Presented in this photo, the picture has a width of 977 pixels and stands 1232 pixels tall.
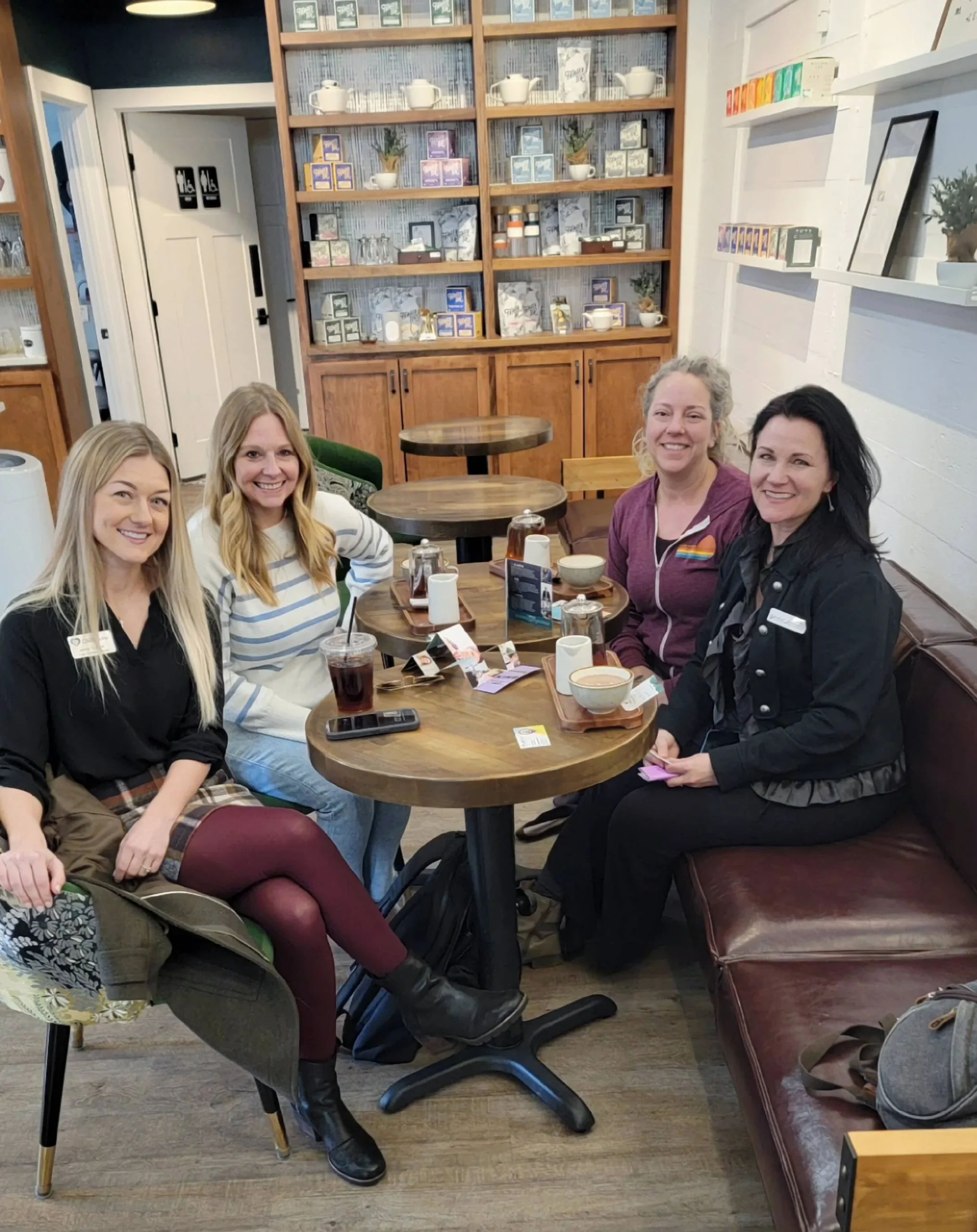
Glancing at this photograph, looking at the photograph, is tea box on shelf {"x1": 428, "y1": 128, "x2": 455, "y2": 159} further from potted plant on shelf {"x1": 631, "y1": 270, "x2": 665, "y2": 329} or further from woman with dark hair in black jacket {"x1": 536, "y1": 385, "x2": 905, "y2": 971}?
woman with dark hair in black jacket {"x1": 536, "y1": 385, "x2": 905, "y2": 971}

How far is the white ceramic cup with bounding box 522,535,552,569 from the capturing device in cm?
223

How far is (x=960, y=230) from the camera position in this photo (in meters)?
2.04

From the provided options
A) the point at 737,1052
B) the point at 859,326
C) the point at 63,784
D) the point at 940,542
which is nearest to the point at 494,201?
the point at 859,326

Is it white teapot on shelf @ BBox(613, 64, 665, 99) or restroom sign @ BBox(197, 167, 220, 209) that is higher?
white teapot on shelf @ BBox(613, 64, 665, 99)

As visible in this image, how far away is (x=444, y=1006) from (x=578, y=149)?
4.44 metres

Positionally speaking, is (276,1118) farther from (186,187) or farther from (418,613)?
(186,187)

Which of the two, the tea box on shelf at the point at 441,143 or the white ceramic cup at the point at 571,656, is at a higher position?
the tea box on shelf at the point at 441,143

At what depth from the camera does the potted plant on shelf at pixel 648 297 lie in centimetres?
520

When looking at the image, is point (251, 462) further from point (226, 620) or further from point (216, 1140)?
point (216, 1140)

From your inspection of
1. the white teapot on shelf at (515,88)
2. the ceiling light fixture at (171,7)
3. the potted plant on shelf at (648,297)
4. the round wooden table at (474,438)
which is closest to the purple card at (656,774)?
the round wooden table at (474,438)

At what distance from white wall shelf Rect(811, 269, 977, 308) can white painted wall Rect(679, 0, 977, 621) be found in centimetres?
A: 10

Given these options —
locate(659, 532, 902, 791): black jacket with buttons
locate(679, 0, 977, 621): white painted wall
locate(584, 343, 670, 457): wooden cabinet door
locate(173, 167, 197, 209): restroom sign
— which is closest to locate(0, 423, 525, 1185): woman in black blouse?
locate(659, 532, 902, 791): black jacket with buttons

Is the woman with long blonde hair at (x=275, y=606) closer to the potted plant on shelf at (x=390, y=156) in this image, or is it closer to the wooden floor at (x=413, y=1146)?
the wooden floor at (x=413, y=1146)

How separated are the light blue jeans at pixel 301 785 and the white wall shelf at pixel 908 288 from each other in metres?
1.57
